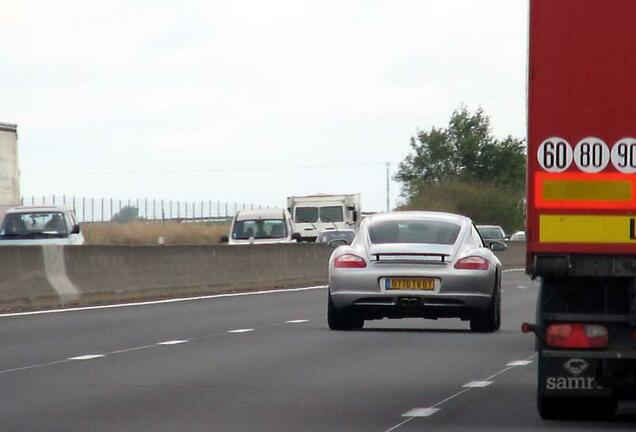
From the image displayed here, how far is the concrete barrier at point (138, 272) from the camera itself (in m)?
27.1

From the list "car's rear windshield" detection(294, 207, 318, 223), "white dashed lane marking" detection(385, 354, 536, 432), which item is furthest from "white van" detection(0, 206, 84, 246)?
"car's rear windshield" detection(294, 207, 318, 223)

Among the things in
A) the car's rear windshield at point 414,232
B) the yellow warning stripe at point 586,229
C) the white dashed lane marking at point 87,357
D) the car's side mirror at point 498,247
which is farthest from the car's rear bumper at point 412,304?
the yellow warning stripe at point 586,229

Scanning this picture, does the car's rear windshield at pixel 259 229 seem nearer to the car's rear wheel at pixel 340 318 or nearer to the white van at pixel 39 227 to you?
the white van at pixel 39 227

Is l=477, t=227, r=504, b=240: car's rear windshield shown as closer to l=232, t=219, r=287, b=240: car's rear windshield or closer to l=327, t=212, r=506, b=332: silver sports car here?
l=232, t=219, r=287, b=240: car's rear windshield

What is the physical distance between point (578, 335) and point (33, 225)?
2748cm

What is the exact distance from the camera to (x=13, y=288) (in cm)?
2675

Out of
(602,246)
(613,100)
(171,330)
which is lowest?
(171,330)

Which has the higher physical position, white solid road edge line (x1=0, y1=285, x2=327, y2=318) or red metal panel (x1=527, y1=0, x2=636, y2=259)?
red metal panel (x1=527, y1=0, x2=636, y2=259)

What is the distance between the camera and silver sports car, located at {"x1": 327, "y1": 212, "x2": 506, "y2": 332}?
20.6 m

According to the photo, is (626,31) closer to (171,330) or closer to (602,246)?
(602,246)

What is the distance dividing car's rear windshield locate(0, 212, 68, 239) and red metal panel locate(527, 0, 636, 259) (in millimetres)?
27038

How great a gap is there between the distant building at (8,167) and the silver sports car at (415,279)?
24.3 metres

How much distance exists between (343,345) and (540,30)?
8510 mm

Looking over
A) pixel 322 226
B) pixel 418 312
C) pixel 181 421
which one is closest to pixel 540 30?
pixel 181 421
